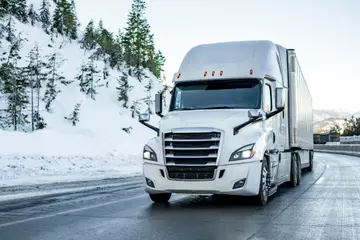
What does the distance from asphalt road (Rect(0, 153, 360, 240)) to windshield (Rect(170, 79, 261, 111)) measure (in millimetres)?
2013

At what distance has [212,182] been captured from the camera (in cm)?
876

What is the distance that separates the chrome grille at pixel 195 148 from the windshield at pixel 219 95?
1129 millimetres

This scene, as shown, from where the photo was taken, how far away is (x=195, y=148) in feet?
28.9

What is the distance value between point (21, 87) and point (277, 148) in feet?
161

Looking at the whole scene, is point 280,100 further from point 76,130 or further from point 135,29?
point 135,29

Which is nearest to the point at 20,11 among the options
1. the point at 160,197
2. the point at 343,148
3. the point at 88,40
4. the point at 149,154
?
the point at 88,40

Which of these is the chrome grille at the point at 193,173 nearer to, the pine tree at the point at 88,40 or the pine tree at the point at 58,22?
the pine tree at the point at 88,40

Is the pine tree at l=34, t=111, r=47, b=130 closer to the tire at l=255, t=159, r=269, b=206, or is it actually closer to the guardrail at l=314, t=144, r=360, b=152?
the guardrail at l=314, t=144, r=360, b=152

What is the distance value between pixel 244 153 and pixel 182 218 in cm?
173

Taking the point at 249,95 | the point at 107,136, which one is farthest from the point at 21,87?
the point at 249,95

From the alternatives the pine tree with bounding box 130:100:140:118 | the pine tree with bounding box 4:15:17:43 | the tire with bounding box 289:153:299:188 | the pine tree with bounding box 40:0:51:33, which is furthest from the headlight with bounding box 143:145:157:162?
the pine tree with bounding box 40:0:51:33

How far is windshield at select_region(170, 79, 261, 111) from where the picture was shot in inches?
387

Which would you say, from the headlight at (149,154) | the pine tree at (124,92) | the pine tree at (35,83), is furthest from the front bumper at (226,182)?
the pine tree at (124,92)

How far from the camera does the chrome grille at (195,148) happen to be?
8.79 m
